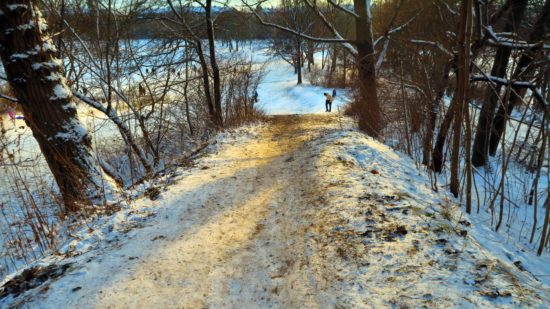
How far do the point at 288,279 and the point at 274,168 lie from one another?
326 centimetres

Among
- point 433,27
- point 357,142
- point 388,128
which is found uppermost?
point 433,27

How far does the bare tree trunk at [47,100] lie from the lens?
3.94 meters

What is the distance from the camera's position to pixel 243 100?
13492mm

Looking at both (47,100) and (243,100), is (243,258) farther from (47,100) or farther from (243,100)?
(243,100)

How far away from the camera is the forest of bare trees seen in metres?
4.06

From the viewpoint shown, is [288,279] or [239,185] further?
[239,185]

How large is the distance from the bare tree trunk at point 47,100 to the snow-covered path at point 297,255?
1062mm

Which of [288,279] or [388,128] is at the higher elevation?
[288,279]

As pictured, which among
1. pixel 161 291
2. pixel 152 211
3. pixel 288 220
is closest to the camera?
pixel 161 291

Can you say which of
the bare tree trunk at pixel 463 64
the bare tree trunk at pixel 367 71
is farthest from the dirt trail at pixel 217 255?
the bare tree trunk at pixel 367 71

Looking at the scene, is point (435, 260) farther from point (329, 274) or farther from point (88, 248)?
point (88, 248)

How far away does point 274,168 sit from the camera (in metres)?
5.86

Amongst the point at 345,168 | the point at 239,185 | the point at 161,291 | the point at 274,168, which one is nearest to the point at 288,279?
the point at 161,291

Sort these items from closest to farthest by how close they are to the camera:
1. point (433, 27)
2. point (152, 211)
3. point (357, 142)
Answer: point (152, 211), point (357, 142), point (433, 27)
